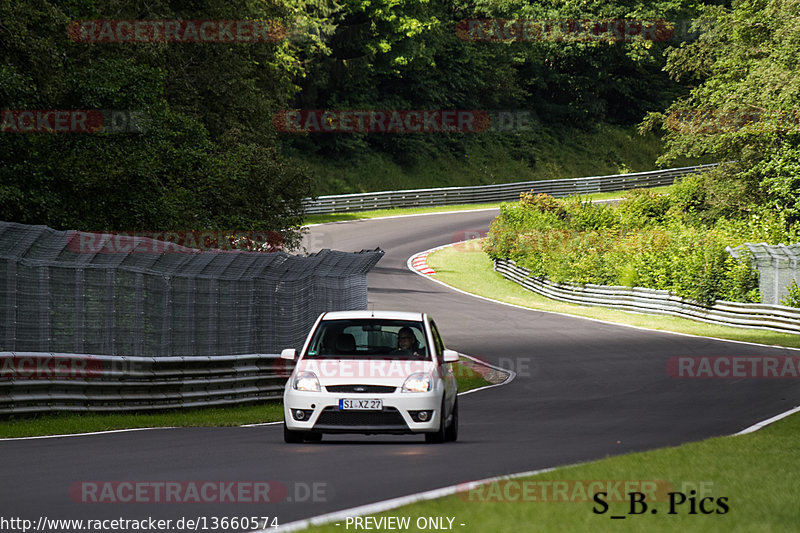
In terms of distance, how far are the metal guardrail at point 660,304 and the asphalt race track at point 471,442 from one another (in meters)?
3.57

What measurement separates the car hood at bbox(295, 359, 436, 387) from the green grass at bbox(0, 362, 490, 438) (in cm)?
435

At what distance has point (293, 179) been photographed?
3997 centimetres

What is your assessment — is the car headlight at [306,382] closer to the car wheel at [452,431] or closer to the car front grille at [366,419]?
the car front grille at [366,419]

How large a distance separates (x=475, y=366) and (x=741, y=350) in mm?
7028

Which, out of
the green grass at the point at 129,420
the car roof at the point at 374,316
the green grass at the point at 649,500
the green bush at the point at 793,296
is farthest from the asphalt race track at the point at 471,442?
the green bush at the point at 793,296

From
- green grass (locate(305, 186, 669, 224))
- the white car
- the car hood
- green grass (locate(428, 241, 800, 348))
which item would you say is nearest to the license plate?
the white car

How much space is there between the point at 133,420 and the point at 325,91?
197 feet

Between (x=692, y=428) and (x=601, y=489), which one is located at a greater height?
(x=601, y=489)

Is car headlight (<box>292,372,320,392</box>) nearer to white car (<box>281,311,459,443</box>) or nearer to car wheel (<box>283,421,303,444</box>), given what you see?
white car (<box>281,311,459,443</box>)

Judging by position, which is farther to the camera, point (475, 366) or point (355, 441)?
point (475, 366)

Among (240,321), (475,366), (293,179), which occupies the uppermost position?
(293,179)

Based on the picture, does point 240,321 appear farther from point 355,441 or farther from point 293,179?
point 293,179

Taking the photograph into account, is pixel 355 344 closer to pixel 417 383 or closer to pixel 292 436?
pixel 417 383

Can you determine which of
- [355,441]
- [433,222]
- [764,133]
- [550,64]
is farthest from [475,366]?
[550,64]
